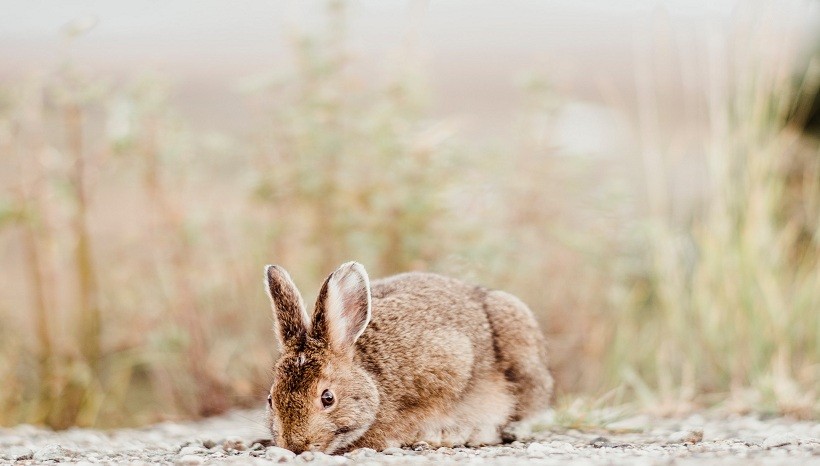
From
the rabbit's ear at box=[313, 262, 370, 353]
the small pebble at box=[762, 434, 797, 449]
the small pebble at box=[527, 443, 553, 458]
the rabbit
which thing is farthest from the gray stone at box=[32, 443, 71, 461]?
the small pebble at box=[762, 434, 797, 449]

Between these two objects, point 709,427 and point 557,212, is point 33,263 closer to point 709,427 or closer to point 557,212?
point 557,212

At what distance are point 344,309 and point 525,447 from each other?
1.04 meters

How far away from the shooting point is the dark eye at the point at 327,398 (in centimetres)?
445

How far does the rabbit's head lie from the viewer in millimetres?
4355

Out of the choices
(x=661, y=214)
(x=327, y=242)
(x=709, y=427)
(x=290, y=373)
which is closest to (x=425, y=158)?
(x=327, y=242)

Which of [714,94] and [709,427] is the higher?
[714,94]

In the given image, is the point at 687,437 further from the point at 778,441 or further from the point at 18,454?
the point at 18,454

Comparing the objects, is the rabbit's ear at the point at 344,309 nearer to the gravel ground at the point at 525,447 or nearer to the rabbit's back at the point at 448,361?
the rabbit's back at the point at 448,361

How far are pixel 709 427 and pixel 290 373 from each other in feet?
8.49

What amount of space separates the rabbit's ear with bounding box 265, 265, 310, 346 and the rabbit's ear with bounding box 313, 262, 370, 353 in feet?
0.19

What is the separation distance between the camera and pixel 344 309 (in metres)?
4.63

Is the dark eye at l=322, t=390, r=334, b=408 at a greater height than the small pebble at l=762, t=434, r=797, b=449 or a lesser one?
greater

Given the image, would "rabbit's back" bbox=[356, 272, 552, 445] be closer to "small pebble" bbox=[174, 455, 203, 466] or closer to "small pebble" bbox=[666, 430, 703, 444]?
"small pebble" bbox=[666, 430, 703, 444]

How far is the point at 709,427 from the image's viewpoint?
5902 mm
